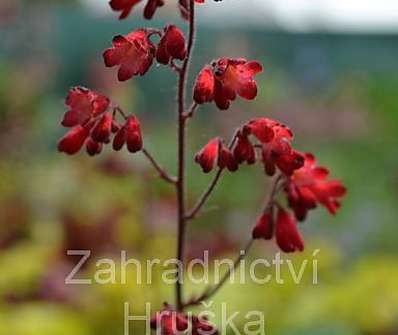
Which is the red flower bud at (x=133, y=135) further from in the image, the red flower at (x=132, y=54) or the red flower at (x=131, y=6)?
the red flower at (x=131, y=6)

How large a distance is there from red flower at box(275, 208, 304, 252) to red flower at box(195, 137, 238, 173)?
10.8 inches

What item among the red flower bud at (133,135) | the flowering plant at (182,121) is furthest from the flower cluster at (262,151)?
the red flower bud at (133,135)

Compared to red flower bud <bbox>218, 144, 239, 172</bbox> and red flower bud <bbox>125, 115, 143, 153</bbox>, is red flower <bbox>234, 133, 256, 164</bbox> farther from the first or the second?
red flower bud <bbox>125, 115, 143, 153</bbox>

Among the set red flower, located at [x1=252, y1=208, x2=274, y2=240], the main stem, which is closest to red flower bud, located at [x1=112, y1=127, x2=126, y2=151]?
the main stem

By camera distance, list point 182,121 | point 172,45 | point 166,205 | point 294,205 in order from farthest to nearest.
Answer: point 166,205 < point 294,205 < point 182,121 < point 172,45

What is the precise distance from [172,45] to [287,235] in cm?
52

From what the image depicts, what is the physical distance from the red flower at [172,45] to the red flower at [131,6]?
0.52 feet

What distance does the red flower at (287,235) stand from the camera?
7.16ft

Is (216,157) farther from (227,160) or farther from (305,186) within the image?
(305,186)

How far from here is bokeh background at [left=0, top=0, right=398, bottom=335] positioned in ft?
12.2

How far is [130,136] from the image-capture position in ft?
6.43

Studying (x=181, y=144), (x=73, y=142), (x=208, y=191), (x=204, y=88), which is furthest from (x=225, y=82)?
(x=73, y=142)

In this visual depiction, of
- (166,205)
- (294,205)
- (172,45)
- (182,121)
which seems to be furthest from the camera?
(166,205)

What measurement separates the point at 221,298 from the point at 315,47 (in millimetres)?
10568
